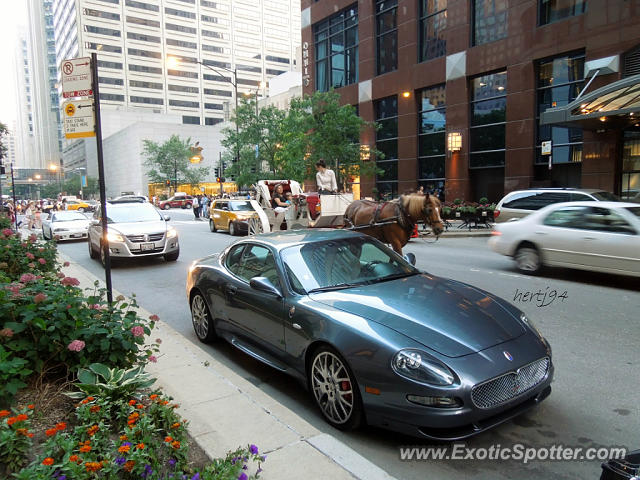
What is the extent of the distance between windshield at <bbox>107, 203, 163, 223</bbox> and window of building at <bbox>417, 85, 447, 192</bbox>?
58.0 feet

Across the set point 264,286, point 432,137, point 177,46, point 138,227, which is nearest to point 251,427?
point 264,286

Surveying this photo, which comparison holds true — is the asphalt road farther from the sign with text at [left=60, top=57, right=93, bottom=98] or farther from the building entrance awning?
the building entrance awning

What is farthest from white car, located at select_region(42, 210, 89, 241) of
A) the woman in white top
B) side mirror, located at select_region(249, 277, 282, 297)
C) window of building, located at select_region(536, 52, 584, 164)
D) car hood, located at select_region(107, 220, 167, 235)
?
window of building, located at select_region(536, 52, 584, 164)

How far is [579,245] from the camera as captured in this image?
371 inches

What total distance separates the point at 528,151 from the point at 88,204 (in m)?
55.3

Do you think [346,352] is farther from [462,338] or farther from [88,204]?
[88,204]

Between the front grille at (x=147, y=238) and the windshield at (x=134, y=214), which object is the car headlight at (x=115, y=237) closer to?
the front grille at (x=147, y=238)

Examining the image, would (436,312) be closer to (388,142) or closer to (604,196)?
(604,196)

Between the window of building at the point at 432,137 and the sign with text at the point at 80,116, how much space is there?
2382cm

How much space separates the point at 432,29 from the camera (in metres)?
27.2

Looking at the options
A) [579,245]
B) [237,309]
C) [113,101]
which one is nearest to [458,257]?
[579,245]

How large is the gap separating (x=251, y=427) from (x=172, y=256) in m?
→ 10.9

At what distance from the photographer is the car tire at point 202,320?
6.11 meters

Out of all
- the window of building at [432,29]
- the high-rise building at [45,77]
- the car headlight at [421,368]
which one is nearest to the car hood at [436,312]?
the car headlight at [421,368]
